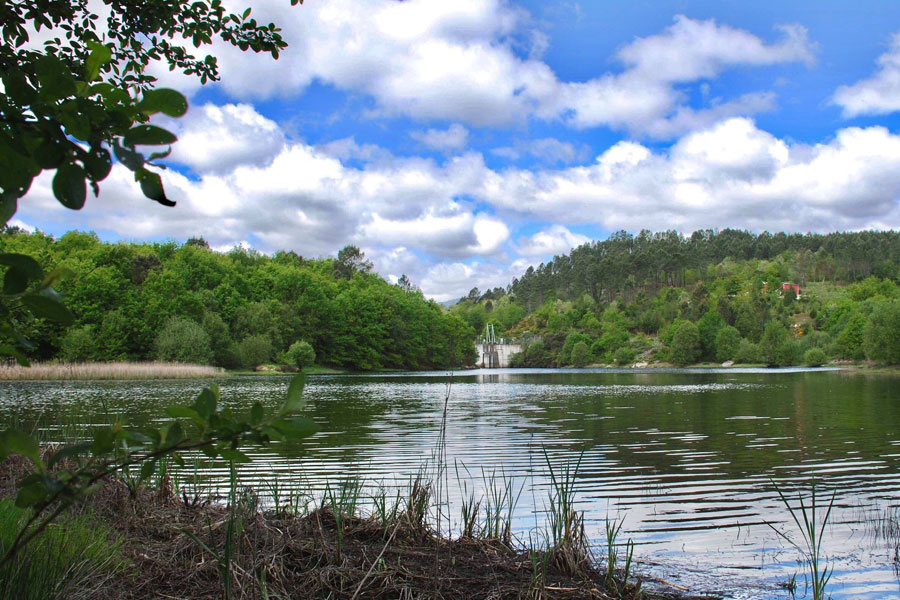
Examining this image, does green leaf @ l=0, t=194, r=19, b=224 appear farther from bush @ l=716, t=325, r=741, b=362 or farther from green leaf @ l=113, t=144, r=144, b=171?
bush @ l=716, t=325, r=741, b=362

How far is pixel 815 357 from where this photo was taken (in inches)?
3543

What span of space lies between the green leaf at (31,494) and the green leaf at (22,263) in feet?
1.51

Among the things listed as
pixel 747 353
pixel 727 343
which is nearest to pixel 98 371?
pixel 747 353

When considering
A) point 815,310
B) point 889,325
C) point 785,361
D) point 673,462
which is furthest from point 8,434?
point 815,310

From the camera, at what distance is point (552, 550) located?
4.66 m

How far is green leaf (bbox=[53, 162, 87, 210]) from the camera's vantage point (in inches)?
49.0

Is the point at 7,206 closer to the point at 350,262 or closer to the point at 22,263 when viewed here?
the point at 22,263

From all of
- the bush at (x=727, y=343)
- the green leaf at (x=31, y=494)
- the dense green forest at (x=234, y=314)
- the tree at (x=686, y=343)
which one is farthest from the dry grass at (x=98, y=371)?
the bush at (x=727, y=343)

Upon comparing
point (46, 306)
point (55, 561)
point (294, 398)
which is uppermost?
point (46, 306)

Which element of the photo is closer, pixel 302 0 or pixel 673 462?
pixel 302 0

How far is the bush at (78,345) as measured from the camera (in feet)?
185

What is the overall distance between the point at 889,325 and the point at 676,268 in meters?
101

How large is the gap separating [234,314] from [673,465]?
78.6 metres

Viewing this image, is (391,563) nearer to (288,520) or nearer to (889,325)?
(288,520)
